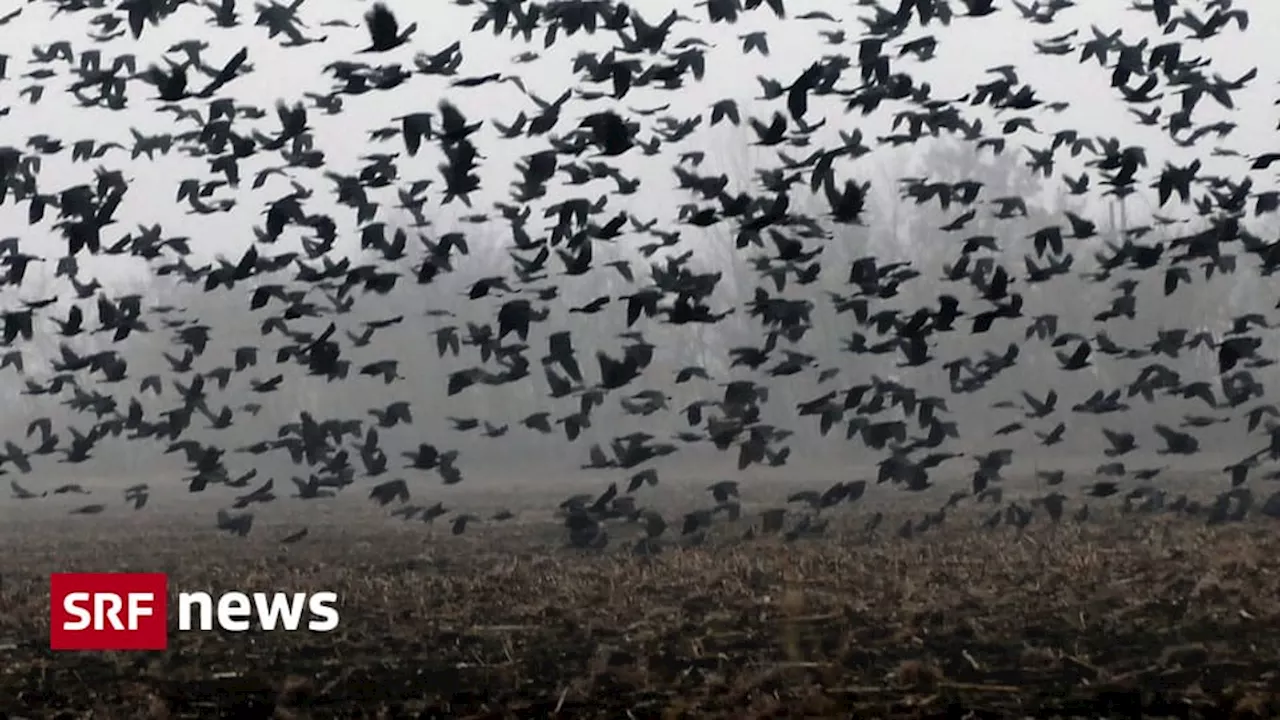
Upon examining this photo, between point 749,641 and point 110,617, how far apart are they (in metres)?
4.49

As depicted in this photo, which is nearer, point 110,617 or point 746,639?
point 746,639

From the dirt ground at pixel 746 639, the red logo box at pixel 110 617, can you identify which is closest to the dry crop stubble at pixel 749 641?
the dirt ground at pixel 746 639

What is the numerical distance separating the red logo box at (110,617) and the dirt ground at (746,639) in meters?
0.15

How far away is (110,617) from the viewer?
9.76 meters

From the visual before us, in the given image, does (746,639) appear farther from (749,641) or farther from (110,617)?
(110,617)

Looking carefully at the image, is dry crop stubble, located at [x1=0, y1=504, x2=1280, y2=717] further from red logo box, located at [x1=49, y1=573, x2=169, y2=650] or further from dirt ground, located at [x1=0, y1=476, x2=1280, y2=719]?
red logo box, located at [x1=49, y1=573, x2=169, y2=650]

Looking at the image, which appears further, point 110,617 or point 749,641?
point 110,617

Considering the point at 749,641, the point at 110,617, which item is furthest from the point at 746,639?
the point at 110,617

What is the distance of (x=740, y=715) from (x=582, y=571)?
6312mm

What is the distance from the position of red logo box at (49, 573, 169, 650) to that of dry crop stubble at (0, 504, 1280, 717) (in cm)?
17

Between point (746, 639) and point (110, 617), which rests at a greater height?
point (110, 617)

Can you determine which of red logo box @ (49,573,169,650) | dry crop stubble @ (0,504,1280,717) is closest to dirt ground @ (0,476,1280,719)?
dry crop stubble @ (0,504,1280,717)

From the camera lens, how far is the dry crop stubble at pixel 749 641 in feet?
26.1

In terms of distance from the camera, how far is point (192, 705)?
830 centimetres
